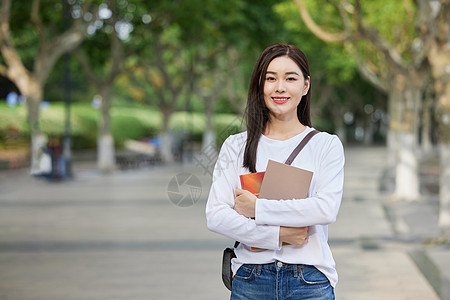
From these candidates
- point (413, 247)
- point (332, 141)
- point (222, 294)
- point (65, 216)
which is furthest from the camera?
point (65, 216)

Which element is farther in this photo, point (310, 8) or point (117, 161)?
point (117, 161)

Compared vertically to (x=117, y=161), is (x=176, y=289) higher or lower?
higher

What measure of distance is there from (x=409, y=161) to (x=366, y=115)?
56.7 metres

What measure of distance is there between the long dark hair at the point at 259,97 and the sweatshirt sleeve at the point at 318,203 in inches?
7.6

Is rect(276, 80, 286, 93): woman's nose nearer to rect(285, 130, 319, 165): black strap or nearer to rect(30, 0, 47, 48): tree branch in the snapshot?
rect(285, 130, 319, 165): black strap

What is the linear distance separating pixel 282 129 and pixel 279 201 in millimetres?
313

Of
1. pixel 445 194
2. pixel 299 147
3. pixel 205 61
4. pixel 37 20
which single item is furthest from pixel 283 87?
pixel 205 61

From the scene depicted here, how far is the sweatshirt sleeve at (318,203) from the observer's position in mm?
2752

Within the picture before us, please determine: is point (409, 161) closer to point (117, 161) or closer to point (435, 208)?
point (435, 208)

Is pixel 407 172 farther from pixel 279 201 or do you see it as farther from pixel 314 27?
pixel 279 201

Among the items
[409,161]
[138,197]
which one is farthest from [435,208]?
[138,197]

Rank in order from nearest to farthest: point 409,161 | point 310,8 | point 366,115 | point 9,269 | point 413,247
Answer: point 9,269, point 413,247, point 409,161, point 310,8, point 366,115

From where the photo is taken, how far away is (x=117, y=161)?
3200 cm

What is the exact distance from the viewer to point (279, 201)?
2.76m
